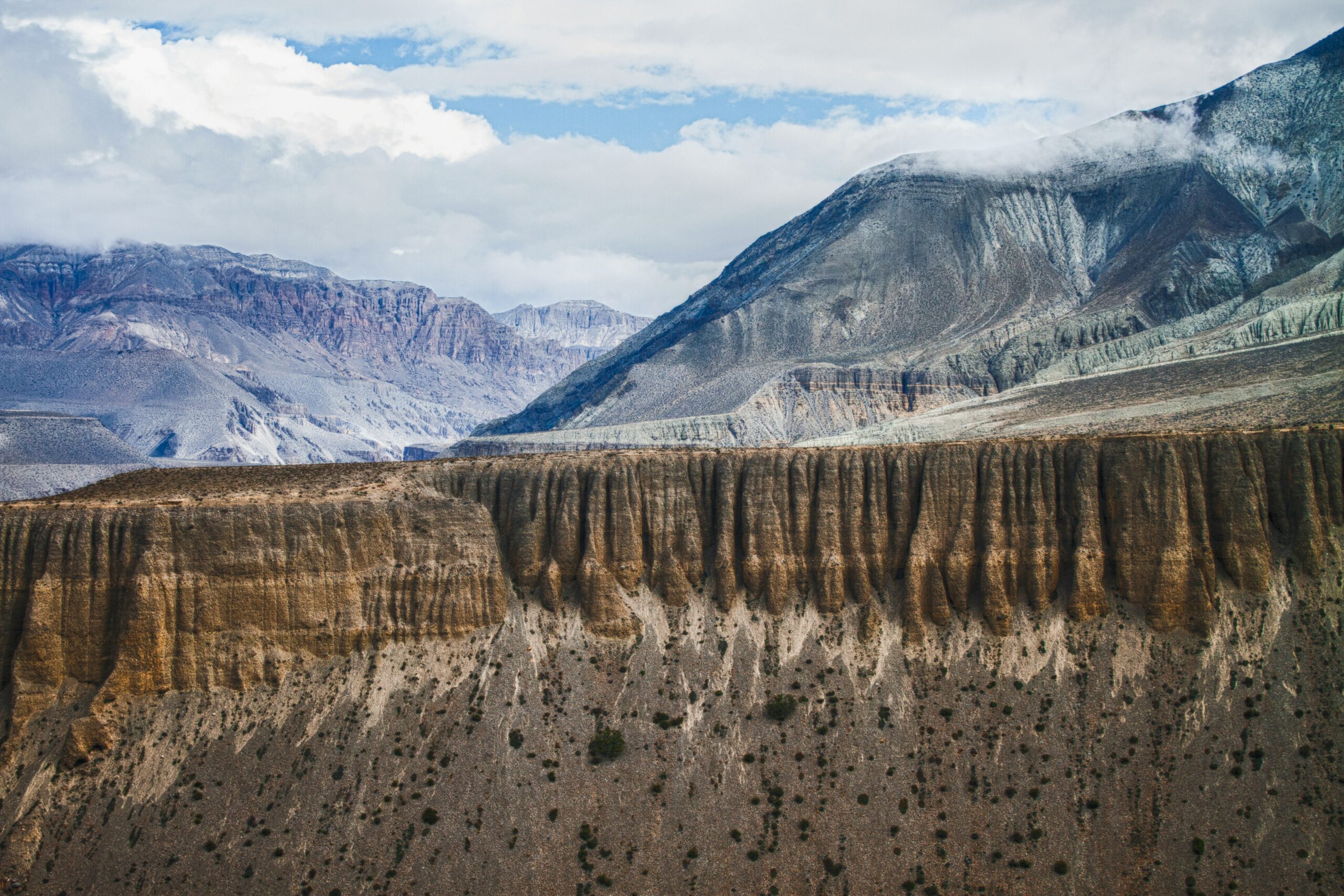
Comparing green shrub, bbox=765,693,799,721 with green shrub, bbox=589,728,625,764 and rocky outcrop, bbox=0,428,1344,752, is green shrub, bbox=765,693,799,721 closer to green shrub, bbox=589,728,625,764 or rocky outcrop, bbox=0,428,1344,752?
rocky outcrop, bbox=0,428,1344,752

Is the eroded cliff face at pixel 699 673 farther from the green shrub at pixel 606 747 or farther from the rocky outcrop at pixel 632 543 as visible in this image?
the green shrub at pixel 606 747

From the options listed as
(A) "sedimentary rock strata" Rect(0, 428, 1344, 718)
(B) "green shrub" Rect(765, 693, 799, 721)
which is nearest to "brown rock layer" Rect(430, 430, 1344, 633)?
(A) "sedimentary rock strata" Rect(0, 428, 1344, 718)

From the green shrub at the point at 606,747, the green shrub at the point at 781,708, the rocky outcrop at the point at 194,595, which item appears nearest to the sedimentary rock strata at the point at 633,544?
the rocky outcrop at the point at 194,595

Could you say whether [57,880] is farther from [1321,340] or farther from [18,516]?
[1321,340]

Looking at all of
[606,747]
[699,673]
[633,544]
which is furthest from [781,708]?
[633,544]

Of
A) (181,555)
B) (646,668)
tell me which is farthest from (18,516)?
(646,668)

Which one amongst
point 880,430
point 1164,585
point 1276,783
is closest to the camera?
point 1276,783
